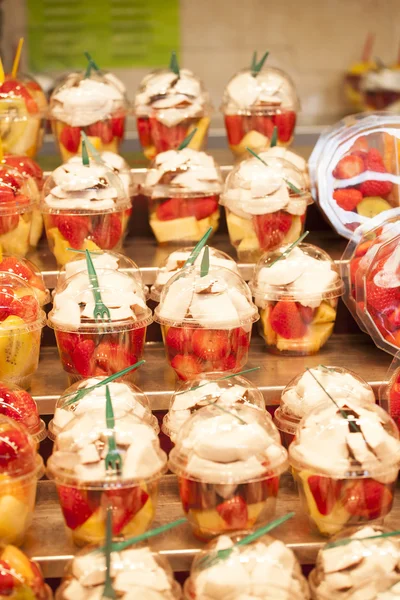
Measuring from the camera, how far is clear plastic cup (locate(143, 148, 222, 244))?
3203mm

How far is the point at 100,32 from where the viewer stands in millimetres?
5199

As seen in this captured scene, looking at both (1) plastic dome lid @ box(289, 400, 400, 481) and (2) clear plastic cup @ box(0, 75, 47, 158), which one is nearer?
(1) plastic dome lid @ box(289, 400, 400, 481)

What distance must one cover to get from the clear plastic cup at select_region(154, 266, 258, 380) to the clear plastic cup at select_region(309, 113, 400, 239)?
0.71 meters

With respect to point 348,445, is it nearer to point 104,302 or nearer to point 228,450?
point 228,450

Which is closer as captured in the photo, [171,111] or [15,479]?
[15,479]

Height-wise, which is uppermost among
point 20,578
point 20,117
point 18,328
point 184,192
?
point 20,117

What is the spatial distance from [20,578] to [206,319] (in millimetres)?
904

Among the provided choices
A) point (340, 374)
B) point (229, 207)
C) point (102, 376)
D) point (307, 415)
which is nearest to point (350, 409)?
point (307, 415)

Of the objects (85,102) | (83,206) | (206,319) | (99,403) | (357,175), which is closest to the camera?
(99,403)

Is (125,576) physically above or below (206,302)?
below

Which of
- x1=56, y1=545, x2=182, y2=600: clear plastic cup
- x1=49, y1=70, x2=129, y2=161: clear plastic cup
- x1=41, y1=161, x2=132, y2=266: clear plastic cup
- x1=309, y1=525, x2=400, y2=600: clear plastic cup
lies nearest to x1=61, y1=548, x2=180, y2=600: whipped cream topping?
x1=56, y1=545, x2=182, y2=600: clear plastic cup

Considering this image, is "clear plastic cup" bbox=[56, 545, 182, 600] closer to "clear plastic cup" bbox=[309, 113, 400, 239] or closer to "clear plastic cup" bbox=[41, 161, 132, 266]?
"clear plastic cup" bbox=[41, 161, 132, 266]

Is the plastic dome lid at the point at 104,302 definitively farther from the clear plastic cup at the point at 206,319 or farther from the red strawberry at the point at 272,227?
the red strawberry at the point at 272,227

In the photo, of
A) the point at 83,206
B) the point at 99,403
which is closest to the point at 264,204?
the point at 83,206
